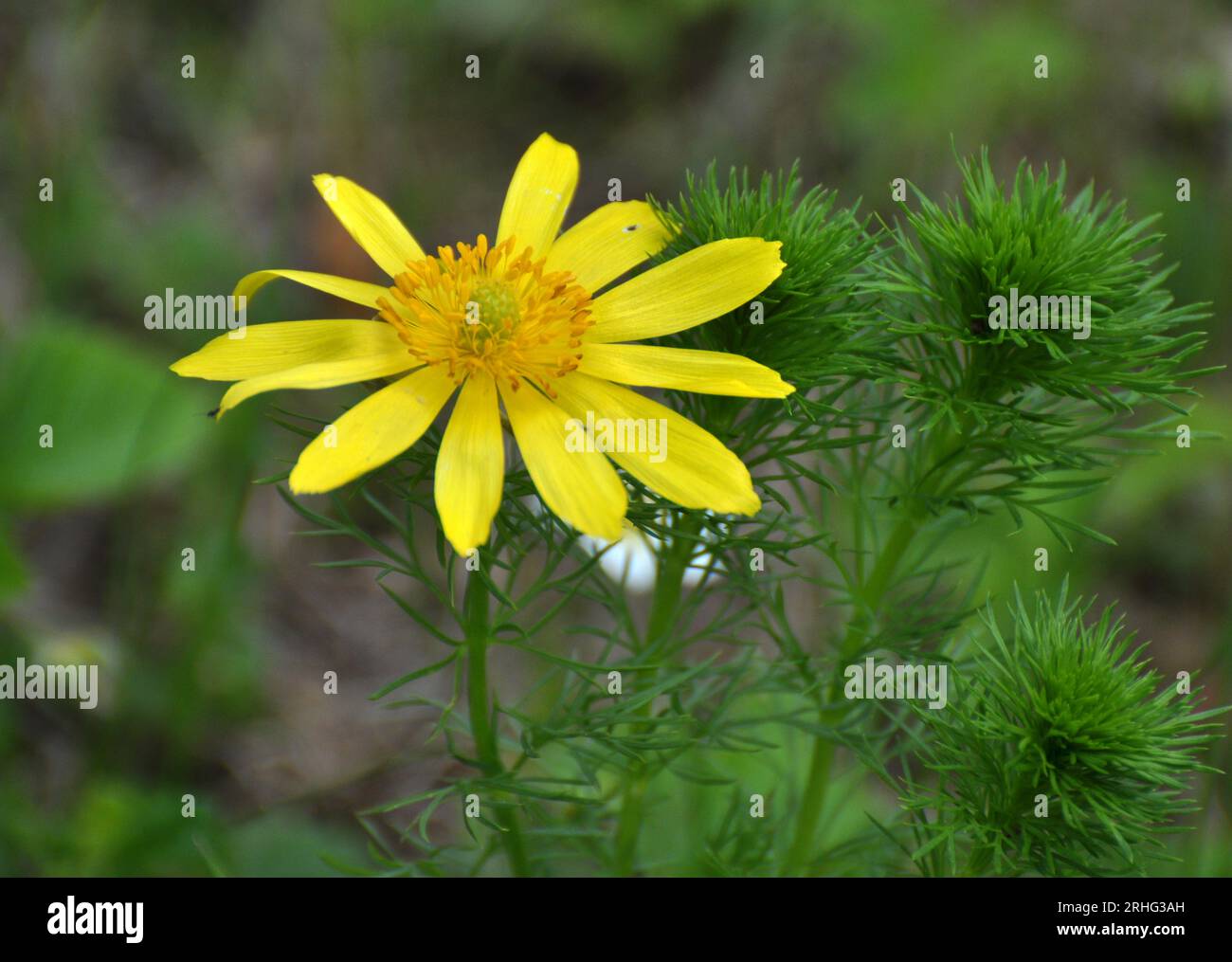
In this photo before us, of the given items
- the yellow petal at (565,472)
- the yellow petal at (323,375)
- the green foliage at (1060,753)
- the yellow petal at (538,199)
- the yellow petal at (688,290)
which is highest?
the yellow petal at (538,199)

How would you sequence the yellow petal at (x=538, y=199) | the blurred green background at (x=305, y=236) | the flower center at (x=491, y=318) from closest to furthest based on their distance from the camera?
the flower center at (x=491, y=318) → the yellow petal at (x=538, y=199) → the blurred green background at (x=305, y=236)

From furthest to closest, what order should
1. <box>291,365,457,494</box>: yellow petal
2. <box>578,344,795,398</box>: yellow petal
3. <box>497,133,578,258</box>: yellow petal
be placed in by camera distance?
1. <box>497,133,578,258</box>: yellow petal
2. <box>578,344,795,398</box>: yellow petal
3. <box>291,365,457,494</box>: yellow petal

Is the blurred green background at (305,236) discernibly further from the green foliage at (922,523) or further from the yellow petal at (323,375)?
the yellow petal at (323,375)

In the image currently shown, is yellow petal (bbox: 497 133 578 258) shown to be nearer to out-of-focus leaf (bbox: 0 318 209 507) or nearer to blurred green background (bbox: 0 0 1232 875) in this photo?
blurred green background (bbox: 0 0 1232 875)

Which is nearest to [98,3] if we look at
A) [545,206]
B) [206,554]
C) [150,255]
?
[150,255]

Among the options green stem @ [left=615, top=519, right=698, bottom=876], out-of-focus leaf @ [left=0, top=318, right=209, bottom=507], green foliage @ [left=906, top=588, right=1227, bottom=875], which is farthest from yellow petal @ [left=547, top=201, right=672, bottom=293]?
out-of-focus leaf @ [left=0, top=318, right=209, bottom=507]

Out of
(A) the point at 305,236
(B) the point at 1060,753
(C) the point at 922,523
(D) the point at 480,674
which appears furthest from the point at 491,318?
(A) the point at 305,236

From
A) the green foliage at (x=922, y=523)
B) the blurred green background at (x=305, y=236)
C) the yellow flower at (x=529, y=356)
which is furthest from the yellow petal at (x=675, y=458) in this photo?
the blurred green background at (x=305, y=236)

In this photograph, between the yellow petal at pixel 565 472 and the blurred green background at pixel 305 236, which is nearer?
the yellow petal at pixel 565 472
